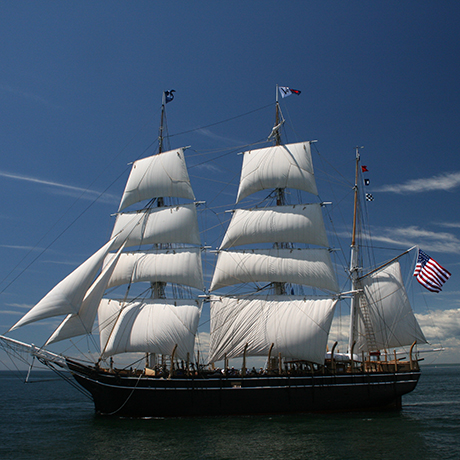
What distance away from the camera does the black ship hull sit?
32.5m

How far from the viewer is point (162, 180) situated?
1748 inches

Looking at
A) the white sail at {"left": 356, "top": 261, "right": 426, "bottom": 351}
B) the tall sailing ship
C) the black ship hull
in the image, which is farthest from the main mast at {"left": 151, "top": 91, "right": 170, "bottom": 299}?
the white sail at {"left": 356, "top": 261, "right": 426, "bottom": 351}

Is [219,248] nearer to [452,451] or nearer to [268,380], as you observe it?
[268,380]

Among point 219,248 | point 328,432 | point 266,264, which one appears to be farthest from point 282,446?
point 219,248

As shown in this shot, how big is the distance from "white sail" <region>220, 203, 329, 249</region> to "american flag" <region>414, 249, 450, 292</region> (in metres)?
9.14

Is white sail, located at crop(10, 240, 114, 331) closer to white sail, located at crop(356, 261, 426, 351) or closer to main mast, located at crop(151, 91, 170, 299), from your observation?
main mast, located at crop(151, 91, 170, 299)

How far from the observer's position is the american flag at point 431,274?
36.7 meters

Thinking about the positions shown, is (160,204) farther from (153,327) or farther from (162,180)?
(153,327)

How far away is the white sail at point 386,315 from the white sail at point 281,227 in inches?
273

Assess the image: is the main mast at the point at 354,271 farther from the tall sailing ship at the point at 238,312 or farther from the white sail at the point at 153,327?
the white sail at the point at 153,327

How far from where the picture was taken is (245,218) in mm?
43875

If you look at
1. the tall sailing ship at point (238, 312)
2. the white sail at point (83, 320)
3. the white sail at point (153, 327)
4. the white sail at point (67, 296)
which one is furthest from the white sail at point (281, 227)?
the white sail at point (67, 296)

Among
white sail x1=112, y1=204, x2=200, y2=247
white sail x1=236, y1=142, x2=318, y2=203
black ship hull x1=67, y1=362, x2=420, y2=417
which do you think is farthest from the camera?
white sail x1=236, y1=142, x2=318, y2=203

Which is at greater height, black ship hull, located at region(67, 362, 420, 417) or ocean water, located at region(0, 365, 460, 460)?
black ship hull, located at region(67, 362, 420, 417)
